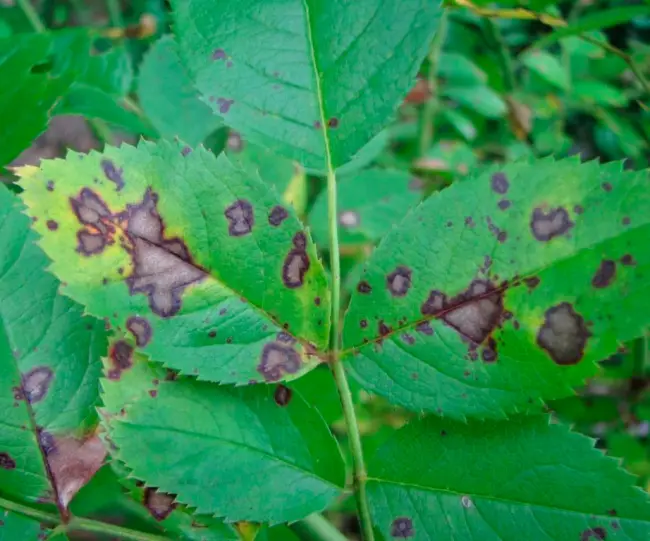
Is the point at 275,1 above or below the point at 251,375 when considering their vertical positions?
above

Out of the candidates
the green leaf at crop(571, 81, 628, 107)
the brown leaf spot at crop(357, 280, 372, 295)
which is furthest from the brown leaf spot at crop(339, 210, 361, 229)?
the green leaf at crop(571, 81, 628, 107)

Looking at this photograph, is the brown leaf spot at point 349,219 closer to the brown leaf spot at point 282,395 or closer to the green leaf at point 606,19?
the green leaf at point 606,19

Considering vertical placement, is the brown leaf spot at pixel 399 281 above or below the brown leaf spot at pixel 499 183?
below

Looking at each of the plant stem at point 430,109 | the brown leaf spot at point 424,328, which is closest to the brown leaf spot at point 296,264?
the brown leaf spot at point 424,328

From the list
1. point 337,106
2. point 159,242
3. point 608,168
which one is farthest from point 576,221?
point 159,242

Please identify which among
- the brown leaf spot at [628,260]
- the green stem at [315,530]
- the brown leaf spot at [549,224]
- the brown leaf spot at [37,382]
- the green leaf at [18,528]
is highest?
the brown leaf spot at [549,224]

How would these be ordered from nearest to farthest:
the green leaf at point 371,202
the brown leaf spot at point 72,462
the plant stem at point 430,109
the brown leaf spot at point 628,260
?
the brown leaf spot at point 628,260 < the brown leaf spot at point 72,462 < the green leaf at point 371,202 < the plant stem at point 430,109

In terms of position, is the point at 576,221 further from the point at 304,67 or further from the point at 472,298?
the point at 304,67

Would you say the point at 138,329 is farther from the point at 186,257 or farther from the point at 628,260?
the point at 628,260
